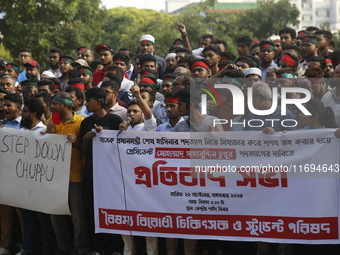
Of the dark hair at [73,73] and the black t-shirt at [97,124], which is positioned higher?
the dark hair at [73,73]

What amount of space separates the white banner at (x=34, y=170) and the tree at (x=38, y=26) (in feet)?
47.2

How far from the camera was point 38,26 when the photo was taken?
76.4 feet

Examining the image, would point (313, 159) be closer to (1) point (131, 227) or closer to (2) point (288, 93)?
(2) point (288, 93)

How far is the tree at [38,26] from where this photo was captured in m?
22.8

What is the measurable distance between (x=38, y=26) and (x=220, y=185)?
17139 millimetres

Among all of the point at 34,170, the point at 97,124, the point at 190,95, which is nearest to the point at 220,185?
the point at 190,95

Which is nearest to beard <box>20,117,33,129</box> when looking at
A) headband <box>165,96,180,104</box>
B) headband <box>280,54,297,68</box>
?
headband <box>165,96,180,104</box>

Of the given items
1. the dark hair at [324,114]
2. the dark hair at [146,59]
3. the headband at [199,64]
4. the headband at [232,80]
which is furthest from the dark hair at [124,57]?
the dark hair at [324,114]

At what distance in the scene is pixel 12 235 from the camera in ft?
31.7

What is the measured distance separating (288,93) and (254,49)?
4355mm

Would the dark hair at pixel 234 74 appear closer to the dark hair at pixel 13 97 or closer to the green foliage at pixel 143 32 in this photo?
the dark hair at pixel 13 97

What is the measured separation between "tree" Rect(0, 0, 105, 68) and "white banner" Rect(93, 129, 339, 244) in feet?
51.5

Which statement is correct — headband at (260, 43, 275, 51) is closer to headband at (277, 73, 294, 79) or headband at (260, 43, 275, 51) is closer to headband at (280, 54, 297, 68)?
headband at (280, 54, 297, 68)

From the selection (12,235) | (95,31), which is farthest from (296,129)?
(95,31)
